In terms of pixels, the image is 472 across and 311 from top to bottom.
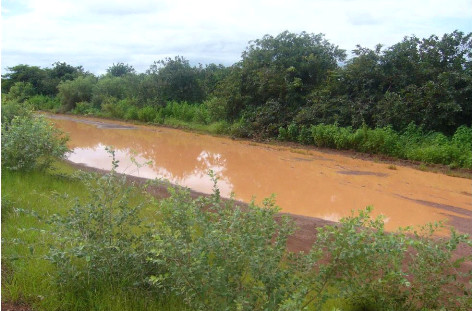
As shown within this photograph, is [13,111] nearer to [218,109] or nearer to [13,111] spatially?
[13,111]

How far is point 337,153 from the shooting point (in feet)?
45.8

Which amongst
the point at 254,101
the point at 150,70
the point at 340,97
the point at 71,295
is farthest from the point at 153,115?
the point at 71,295

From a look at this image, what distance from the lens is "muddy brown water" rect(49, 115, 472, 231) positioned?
8.21 m

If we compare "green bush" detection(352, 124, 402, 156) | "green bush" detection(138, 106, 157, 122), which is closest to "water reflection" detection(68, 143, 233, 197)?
"green bush" detection(352, 124, 402, 156)

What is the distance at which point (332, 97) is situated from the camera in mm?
16078

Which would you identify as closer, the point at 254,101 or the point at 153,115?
the point at 254,101

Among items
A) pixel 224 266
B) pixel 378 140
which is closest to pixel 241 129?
pixel 378 140

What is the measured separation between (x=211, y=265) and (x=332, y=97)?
13.9 m

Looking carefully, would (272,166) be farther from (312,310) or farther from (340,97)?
(312,310)

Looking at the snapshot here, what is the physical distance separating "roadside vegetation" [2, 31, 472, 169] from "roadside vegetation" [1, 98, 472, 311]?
28.7 feet

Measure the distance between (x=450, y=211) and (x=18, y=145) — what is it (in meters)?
7.80

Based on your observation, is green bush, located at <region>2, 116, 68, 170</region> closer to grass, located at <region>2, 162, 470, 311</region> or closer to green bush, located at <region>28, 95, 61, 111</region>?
grass, located at <region>2, 162, 470, 311</region>

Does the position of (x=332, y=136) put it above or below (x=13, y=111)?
below

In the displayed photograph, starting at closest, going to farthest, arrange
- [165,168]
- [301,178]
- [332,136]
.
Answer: [301,178] < [165,168] < [332,136]
